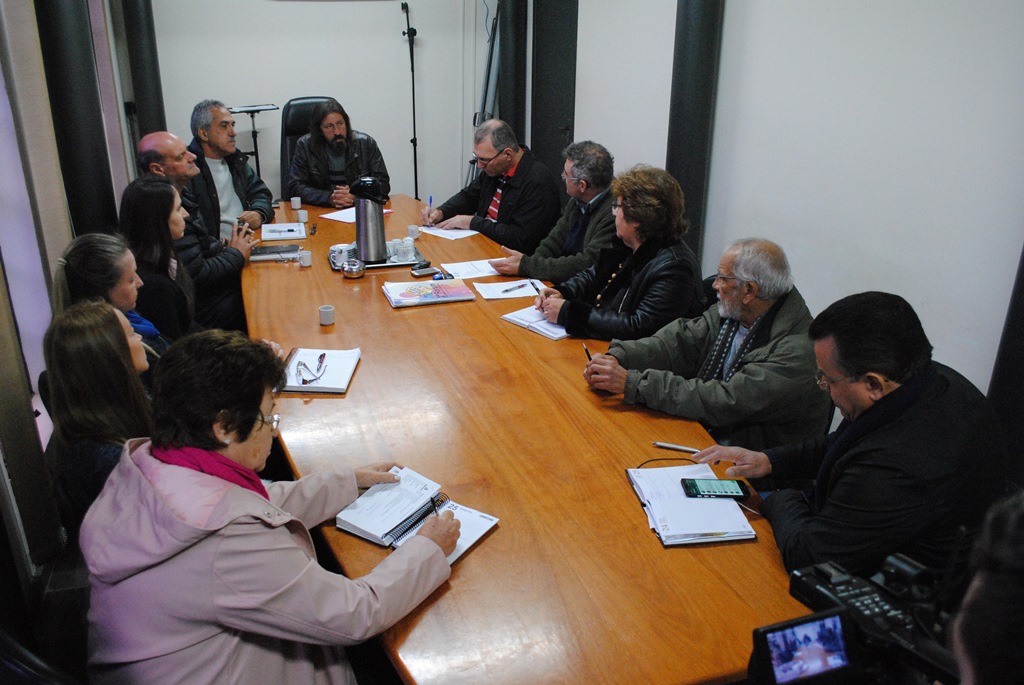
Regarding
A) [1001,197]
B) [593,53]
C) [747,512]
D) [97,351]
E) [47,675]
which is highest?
[593,53]

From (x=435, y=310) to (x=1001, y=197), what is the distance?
Answer: 200 cm

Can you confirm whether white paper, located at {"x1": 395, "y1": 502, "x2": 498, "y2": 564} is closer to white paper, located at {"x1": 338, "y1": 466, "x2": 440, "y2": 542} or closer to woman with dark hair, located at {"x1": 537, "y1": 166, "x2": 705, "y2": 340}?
white paper, located at {"x1": 338, "y1": 466, "x2": 440, "y2": 542}

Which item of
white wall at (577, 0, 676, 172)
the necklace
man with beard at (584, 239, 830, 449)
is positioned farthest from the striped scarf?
white wall at (577, 0, 676, 172)

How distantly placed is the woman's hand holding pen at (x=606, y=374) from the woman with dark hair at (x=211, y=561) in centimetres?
99

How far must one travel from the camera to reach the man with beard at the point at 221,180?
3821 millimetres

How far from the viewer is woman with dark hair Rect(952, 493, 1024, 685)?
2.09 ft

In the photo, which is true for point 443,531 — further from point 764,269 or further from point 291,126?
point 291,126

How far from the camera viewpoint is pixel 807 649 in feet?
3.37

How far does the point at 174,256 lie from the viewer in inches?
112

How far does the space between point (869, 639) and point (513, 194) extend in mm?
3295

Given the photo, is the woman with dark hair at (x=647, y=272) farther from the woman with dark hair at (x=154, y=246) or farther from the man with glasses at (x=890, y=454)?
the woman with dark hair at (x=154, y=246)

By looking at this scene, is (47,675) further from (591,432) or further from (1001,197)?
(1001,197)

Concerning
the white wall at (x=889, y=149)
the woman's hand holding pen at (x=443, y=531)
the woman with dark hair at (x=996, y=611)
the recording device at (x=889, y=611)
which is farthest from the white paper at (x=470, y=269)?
the woman with dark hair at (x=996, y=611)

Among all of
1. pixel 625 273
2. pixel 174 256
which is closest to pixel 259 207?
pixel 174 256
